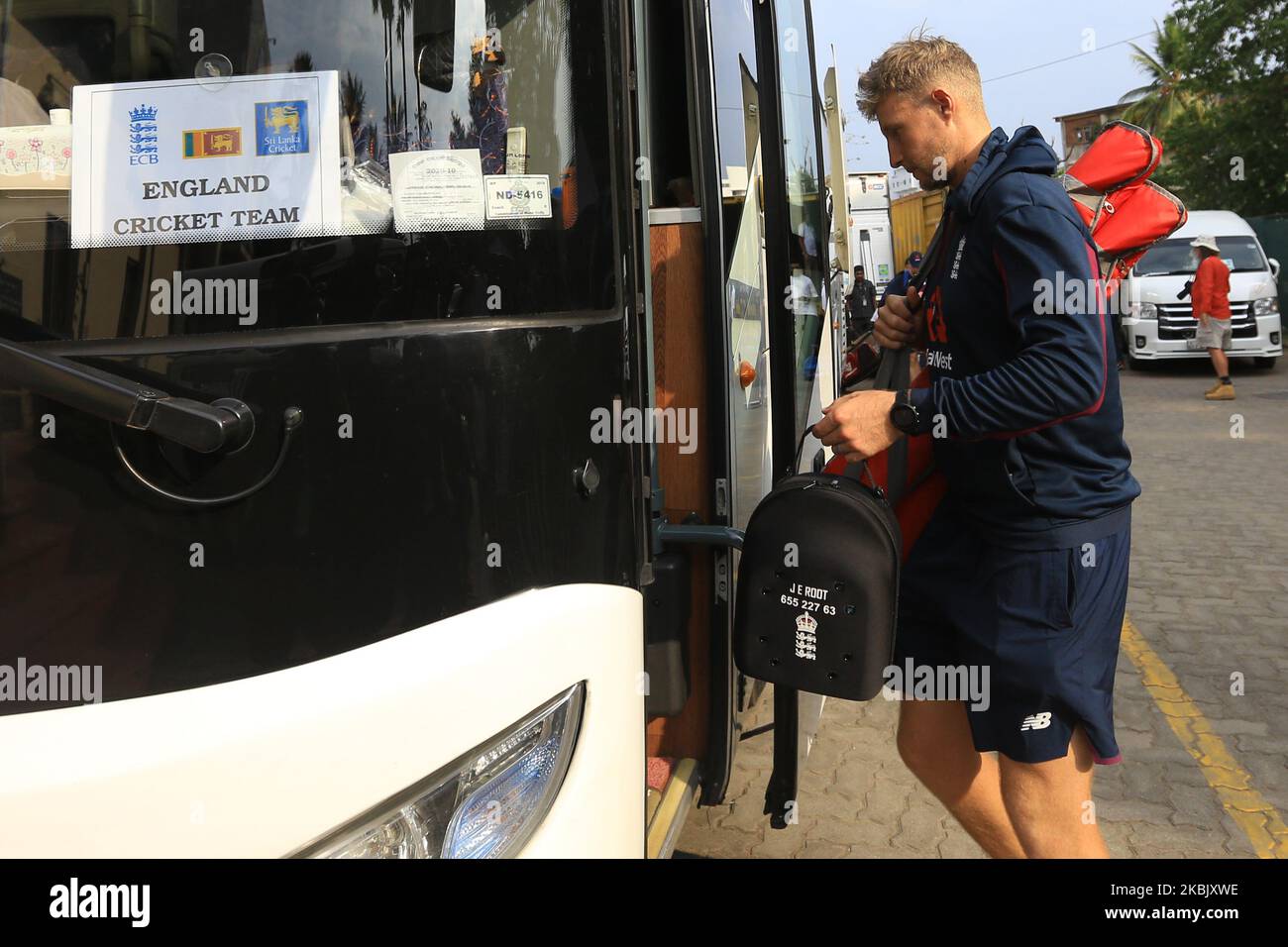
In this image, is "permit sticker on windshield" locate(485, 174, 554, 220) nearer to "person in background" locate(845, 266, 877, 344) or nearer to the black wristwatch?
the black wristwatch

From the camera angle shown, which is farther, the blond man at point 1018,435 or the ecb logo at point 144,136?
the blond man at point 1018,435

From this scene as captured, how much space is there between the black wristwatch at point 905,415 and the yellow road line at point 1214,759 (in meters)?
2.15

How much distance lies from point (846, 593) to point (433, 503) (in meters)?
0.85

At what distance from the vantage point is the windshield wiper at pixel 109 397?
1.54 metres

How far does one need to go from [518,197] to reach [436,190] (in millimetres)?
137

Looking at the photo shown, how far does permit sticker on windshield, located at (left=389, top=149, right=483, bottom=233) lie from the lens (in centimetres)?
179

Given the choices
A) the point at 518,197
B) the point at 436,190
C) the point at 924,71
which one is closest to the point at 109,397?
the point at 436,190

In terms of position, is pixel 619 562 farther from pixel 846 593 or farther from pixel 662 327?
pixel 662 327

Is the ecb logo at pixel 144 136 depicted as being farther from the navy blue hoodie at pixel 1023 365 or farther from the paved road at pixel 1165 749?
the paved road at pixel 1165 749

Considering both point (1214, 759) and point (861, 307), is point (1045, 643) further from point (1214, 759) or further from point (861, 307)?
point (861, 307)

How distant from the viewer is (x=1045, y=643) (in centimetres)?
222

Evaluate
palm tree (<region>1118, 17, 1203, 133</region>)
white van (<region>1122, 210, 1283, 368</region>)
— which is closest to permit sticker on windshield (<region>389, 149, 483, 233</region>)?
white van (<region>1122, 210, 1283, 368</region>)

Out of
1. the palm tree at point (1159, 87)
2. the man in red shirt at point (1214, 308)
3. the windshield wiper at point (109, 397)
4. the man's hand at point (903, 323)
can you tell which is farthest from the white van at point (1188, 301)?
the palm tree at point (1159, 87)
